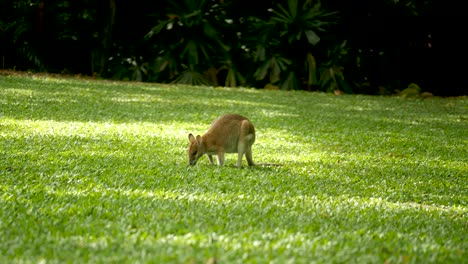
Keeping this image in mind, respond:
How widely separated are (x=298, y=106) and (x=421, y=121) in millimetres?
2865

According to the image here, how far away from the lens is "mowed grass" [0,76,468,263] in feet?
12.0

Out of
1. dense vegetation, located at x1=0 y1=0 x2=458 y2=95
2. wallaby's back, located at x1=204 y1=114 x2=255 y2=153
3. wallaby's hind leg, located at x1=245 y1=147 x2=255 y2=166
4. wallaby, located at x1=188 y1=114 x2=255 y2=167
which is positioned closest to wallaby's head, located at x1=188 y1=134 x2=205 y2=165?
wallaby, located at x1=188 y1=114 x2=255 y2=167

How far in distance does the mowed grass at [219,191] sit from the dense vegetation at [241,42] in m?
9.31

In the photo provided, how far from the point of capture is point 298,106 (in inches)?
598

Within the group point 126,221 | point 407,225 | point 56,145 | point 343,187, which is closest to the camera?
point 126,221

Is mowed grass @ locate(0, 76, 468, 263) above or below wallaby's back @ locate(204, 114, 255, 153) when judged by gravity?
below

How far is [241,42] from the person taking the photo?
22641mm

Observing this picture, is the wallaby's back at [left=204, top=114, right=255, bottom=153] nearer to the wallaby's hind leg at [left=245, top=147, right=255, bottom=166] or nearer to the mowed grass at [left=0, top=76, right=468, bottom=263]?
the wallaby's hind leg at [left=245, top=147, right=255, bottom=166]

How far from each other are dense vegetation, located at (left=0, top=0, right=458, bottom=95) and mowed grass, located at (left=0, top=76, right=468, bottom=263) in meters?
9.31

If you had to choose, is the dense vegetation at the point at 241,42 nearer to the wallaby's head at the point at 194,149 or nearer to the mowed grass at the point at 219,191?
the mowed grass at the point at 219,191

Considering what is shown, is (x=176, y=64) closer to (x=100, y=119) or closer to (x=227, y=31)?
(x=227, y=31)

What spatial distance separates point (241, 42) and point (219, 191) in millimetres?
17492

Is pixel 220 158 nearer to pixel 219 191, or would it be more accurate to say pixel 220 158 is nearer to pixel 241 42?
pixel 219 191

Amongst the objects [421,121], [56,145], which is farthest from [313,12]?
[56,145]
